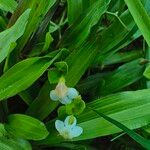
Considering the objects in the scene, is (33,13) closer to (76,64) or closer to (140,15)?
(76,64)

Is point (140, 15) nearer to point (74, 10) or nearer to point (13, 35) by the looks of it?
point (74, 10)

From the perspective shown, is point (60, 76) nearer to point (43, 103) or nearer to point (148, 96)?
point (43, 103)

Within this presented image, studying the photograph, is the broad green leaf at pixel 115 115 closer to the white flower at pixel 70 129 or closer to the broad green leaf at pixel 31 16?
the white flower at pixel 70 129

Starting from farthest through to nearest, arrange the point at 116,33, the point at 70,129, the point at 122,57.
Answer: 1. the point at 122,57
2. the point at 116,33
3. the point at 70,129

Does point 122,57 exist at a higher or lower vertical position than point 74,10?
lower

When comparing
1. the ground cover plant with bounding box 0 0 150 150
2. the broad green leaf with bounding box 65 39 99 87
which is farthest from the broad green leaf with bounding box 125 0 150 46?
the broad green leaf with bounding box 65 39 99 87

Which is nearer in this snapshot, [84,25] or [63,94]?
[63,94]

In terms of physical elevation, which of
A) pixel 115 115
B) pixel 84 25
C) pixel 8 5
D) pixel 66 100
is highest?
pixel 8 5

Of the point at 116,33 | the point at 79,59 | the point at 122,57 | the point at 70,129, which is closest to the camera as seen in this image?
the point at 70,129

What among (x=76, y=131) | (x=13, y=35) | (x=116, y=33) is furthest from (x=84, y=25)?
(x=76, y=131)
